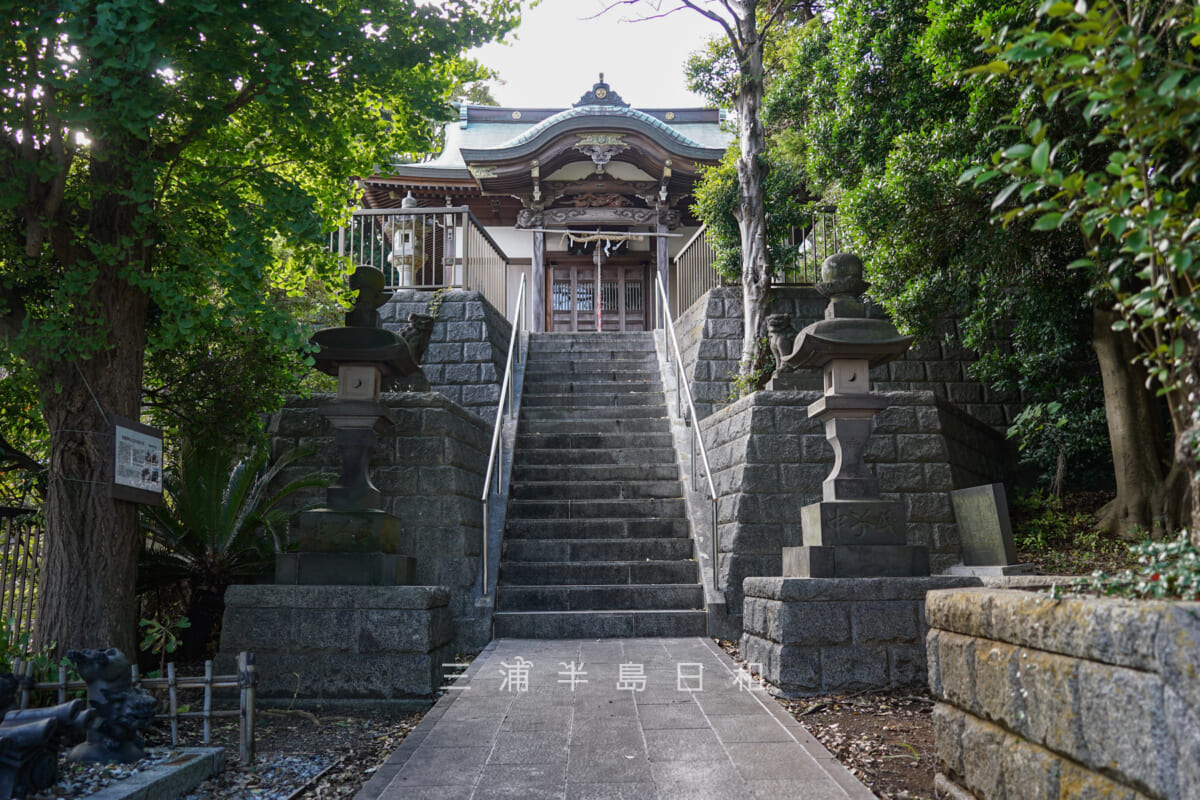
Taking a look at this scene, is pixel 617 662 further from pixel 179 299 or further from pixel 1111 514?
pixel 1111 514

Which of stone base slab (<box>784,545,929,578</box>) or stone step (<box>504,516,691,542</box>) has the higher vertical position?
stone step (<box>504,516,691,542</box>)

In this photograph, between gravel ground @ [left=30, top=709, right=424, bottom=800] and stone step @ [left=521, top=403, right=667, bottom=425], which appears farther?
stone step @ [left=521, top=403, right=667, bottom=425]

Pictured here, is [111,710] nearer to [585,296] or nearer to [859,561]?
[859,561]

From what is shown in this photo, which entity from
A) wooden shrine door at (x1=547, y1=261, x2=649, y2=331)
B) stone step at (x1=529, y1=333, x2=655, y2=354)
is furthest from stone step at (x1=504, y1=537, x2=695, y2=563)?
wooden shrine door at (x1=547, y1=261, x2=649, y2=331)

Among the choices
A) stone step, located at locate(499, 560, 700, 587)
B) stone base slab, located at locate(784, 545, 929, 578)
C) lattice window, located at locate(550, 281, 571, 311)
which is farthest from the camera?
lattice window, located at locate(550, 281, 571, 311)

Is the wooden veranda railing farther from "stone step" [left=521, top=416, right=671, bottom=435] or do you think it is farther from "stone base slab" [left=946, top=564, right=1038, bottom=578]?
"stone base slab" [left=946, top=564, right=1038, bottom=578]

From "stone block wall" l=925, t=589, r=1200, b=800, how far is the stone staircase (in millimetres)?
4155

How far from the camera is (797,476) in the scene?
24.9ft

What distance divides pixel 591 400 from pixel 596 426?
80cm

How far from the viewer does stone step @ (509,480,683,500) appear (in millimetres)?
9156

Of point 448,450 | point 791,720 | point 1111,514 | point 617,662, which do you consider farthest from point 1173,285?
point 1111,514

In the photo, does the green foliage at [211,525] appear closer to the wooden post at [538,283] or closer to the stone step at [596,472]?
the stone step at [596,472]

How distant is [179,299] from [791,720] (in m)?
4.32


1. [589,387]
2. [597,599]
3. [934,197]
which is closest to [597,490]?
[597,599]
